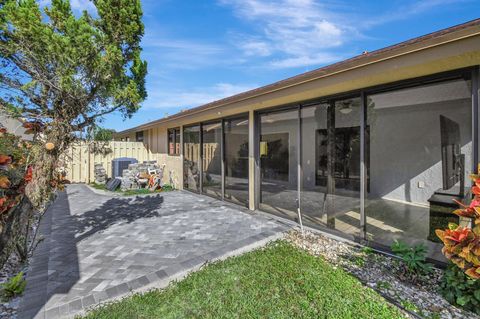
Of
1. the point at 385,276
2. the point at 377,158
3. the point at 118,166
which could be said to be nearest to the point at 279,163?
the point at 377,158

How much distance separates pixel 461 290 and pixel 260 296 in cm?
219

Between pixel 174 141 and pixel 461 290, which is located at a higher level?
pixel 174 141

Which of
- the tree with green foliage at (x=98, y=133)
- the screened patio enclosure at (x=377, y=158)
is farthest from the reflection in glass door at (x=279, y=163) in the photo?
the tree with green foliage at (x=98, y=133)

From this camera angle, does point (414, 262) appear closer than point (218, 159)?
Yes

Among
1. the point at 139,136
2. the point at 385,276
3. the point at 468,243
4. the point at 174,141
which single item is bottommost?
the point at 385,276

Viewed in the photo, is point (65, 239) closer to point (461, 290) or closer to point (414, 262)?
point (414, 262)

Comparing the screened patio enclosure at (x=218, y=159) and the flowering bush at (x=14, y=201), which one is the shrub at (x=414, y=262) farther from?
the flowering bush at (x=14, y=201)

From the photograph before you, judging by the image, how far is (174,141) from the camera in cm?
1081

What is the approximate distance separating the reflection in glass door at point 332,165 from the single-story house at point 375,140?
0.8 inches

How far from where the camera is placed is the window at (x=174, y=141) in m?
10.5

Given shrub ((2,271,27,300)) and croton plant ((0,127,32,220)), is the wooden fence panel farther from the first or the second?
shrub ((2,271,27,300))

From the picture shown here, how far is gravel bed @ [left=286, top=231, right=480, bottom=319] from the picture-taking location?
2.53 metres

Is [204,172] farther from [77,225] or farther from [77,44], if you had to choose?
[77,44]

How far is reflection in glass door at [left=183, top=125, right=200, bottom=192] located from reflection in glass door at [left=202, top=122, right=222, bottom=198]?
1.40ft
